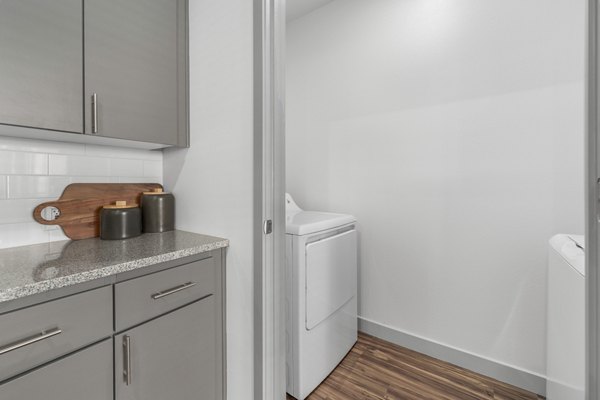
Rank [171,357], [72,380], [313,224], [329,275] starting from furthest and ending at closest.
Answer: [329,275] < [313,224] < [171,357] < [72,380]

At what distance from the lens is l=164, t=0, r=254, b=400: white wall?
1141 millimetres

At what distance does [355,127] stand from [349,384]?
178cm

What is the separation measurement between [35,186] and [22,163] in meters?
0.10

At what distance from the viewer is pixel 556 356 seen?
1.15 m

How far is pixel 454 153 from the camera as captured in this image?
1.78 meters

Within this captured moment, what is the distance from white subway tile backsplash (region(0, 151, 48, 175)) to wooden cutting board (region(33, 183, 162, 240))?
12 cm

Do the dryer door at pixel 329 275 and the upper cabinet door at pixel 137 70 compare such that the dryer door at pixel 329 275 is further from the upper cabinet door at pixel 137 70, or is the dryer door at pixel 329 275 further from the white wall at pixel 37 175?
the white wall at pixel 37 175

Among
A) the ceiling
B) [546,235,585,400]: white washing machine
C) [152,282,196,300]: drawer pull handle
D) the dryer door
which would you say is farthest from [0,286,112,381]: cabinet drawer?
the ceiling

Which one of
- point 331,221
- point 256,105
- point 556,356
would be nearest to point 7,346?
point 256,105

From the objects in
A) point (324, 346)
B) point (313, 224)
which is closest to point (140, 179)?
point (313, 224)

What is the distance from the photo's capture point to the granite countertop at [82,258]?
725 mm

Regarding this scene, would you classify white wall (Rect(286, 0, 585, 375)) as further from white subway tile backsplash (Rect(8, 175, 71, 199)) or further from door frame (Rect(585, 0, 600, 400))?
white subway tile backsplash (Rect(8, 175, 71, 199))

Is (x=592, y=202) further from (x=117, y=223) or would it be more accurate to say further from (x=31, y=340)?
(x=117, y=223)

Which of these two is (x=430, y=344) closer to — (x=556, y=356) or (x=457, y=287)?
(x=457, y=287)
